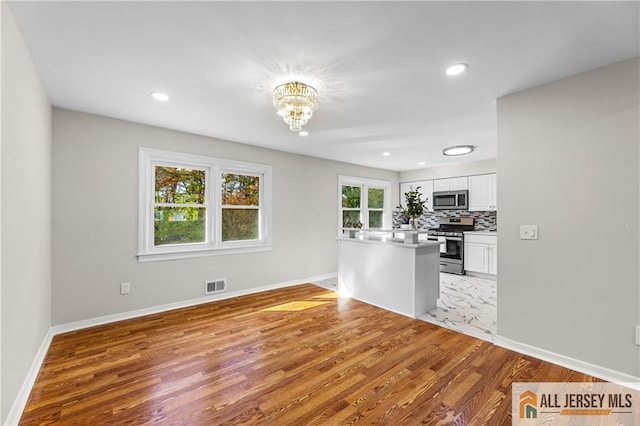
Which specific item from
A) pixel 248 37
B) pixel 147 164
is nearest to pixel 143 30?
pixel 248 37

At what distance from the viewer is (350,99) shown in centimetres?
278

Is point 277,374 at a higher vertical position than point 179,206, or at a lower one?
lower

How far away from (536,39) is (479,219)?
482cm

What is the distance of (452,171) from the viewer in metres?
6.20

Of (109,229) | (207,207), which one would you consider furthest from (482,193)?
(109,229)

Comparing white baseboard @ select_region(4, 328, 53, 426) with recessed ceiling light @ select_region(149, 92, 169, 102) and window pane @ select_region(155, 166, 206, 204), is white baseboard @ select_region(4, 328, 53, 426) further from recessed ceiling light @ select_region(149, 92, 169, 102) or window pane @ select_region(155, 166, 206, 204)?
recessed ceiling light @ select_region(149, 92, 169, 102)

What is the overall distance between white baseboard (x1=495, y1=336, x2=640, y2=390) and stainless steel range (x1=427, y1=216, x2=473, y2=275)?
299 cm

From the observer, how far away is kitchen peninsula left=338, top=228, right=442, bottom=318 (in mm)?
3475

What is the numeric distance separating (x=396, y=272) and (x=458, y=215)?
3479mm

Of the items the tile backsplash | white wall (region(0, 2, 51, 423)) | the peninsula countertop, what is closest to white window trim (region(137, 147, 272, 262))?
white wall (region(0, 2, 51, 423))

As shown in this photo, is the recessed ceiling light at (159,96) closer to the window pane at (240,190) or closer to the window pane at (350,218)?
the window pane at (240,190)

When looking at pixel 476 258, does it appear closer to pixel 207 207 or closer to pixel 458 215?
pixel 458 215

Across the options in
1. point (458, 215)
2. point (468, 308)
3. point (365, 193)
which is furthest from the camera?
point (365, 193)

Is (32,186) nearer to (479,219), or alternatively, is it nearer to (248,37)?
(248,37)
